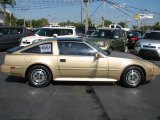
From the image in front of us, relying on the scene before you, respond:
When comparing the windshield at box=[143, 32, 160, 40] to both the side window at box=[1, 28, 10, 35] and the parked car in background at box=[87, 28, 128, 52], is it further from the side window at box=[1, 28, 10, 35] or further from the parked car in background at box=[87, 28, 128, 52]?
the side window at box=[1, 28, 10, 35]

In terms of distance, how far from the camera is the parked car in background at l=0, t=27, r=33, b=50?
18.8m

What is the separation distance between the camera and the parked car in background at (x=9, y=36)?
1878 centimetres

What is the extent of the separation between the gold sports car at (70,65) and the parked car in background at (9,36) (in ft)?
34.1

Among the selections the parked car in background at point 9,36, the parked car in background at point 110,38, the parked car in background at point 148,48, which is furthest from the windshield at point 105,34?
the parked car in background at point 9,36

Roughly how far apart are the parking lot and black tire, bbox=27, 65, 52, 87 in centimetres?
17

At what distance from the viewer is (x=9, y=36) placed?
63.0ft

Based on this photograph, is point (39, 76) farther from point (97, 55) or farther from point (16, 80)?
point (97, 55)

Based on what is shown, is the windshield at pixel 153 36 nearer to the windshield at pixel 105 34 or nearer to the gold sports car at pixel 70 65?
the windshield at pixel 105 34

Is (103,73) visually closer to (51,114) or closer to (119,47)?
(51,114)

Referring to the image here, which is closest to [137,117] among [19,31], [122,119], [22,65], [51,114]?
[122,119]

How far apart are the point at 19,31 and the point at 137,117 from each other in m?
15.3

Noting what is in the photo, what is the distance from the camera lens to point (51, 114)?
20.3 ft

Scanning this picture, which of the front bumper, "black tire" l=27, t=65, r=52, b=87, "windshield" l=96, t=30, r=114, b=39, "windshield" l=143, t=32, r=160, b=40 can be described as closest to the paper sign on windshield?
"black tire" l=27, t=65, r=52, b=87

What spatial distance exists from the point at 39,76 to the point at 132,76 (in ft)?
8.55
